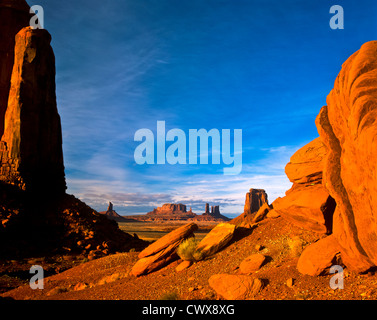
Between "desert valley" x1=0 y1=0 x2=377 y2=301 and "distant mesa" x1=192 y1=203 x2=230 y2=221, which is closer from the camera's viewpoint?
"desert valley" x1=0 y1=0 x2=377 y2=301

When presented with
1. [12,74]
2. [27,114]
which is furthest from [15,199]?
[12,74]

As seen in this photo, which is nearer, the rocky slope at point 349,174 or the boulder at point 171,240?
the rocky slope at point 349,174

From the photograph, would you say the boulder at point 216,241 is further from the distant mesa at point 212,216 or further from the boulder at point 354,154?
the distant mesa at point 212,216

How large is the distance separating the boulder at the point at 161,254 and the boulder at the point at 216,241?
126 centimetres

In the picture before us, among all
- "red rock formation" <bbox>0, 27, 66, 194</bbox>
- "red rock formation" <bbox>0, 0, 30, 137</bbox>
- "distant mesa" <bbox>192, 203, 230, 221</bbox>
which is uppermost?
"red rock formation" <bbox>0, 0, 30, 137</bbox>

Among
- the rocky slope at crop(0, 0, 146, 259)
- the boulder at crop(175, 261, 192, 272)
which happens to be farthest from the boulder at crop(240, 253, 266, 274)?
the rocky slope at crop(0, 0, 146, 259)

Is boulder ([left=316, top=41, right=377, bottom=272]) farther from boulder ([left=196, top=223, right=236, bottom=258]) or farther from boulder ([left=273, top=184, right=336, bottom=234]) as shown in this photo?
boulder ([left=196, top=223, right=236, bottom=258])

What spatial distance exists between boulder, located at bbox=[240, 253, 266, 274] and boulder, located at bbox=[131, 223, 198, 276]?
4.31m

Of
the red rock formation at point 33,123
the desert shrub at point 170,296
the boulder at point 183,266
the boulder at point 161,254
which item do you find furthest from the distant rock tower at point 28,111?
the desert shrub at point 170,296

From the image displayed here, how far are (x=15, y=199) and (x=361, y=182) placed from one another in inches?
1186

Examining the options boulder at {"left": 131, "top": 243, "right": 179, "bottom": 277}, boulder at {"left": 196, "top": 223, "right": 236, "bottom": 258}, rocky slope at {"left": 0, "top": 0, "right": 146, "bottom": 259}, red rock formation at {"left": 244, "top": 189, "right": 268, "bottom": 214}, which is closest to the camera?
Result: boulder at {"left": 196, "top": 223, "right": 236, "bottom": 258}

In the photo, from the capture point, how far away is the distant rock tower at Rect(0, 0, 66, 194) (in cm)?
2908

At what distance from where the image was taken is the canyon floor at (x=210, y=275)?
8.97 meters

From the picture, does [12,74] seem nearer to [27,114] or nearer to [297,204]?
[27,114]
